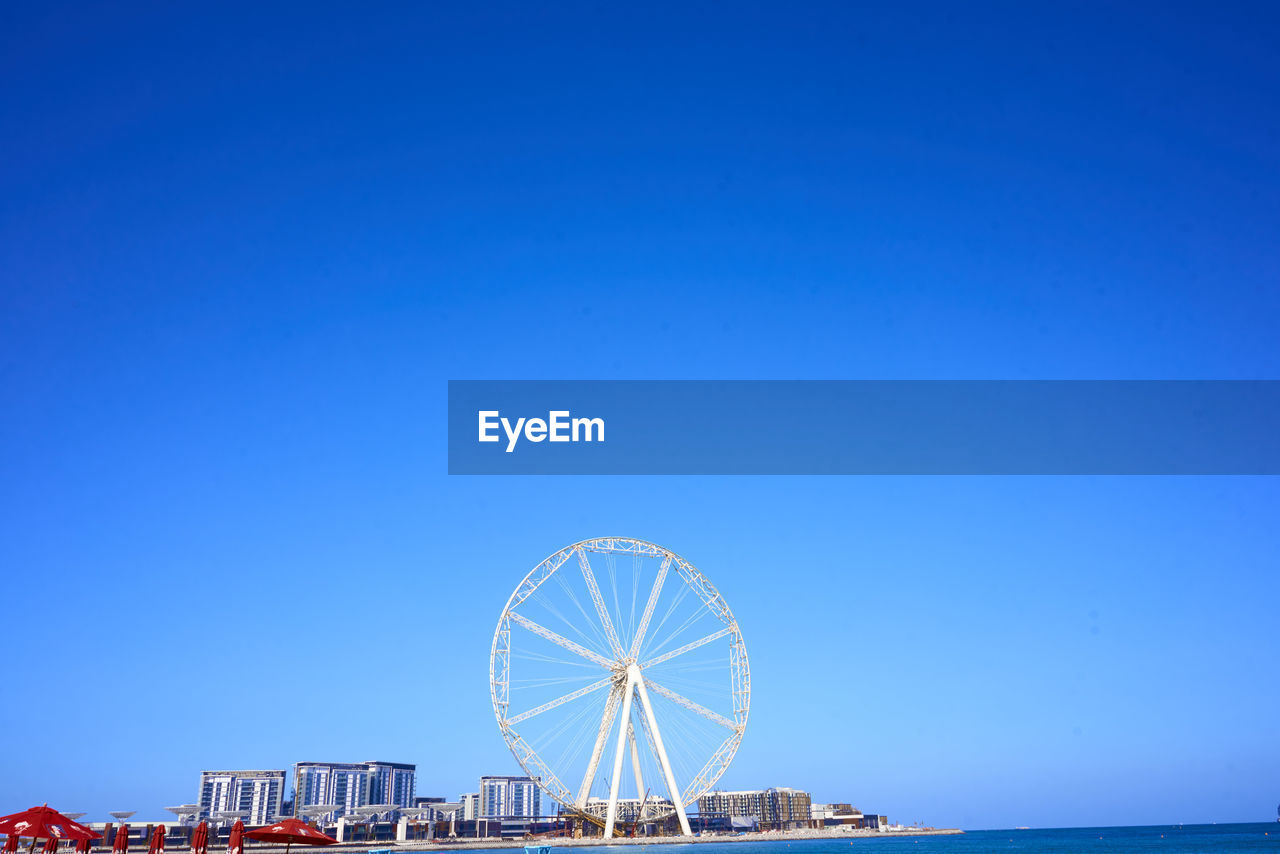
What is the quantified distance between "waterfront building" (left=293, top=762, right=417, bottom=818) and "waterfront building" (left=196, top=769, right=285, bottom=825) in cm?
337

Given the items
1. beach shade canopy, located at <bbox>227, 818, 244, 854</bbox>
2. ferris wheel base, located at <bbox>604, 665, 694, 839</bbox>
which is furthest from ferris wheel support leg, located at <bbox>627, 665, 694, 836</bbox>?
beach shade canopy, located at <bbox>227, 818, 244, 854</bbox>

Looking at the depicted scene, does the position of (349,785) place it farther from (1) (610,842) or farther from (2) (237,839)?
(2) (237,839)

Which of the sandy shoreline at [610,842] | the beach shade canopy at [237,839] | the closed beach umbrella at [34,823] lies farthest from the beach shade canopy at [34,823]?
the sandy shoreline at [610,842]

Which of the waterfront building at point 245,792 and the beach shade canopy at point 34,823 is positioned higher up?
the waterfront building at point 245,792

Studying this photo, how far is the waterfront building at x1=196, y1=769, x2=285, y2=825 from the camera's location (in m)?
170

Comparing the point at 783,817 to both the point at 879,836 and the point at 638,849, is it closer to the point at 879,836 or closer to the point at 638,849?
the point at 879,836

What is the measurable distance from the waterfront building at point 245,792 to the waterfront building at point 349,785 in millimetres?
3375

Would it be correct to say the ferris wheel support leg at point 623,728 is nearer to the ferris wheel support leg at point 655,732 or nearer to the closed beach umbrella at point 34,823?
the ferris wheel support leg at point 655,732

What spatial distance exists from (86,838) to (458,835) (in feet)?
381

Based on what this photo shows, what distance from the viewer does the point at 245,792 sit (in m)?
172

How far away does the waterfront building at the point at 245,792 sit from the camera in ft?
559

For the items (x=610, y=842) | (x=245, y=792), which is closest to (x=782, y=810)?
(x=245, y=792)

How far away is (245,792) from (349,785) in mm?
16980

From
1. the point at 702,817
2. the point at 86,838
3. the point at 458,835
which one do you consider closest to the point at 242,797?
the point at 458,835
